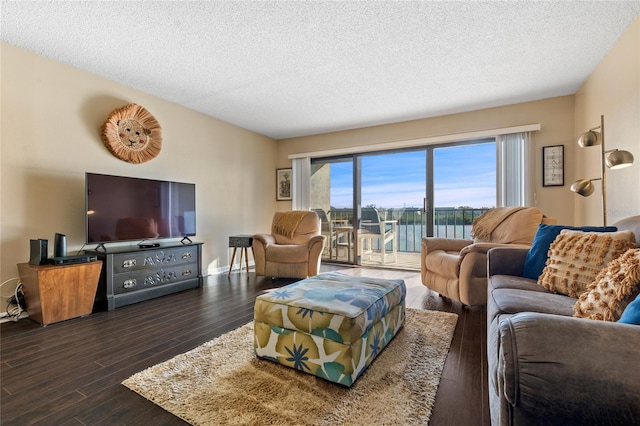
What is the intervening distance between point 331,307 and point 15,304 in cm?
287

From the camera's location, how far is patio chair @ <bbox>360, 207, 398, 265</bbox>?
15.7ft

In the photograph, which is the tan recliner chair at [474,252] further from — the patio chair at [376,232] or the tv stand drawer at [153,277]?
the tv stand drawer at [153,277]

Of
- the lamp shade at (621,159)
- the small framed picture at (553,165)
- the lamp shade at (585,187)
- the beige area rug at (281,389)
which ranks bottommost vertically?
the beige area rug at (281,389)

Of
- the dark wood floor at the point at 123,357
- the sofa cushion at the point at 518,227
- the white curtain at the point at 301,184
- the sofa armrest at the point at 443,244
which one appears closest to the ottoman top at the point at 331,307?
the dark wood floor at the point at 123,357

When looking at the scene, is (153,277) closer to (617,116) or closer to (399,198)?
(399,198)

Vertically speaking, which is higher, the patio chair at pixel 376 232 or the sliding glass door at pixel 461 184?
the sliding glass door at pixel 461 184

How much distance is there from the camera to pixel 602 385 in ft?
1.81

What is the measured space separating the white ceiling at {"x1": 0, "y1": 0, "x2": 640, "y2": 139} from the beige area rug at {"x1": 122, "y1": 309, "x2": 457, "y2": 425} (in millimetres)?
2354

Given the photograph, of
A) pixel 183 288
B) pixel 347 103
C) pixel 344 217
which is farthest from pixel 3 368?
pixel 344 217

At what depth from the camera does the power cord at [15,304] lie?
2.41 metres

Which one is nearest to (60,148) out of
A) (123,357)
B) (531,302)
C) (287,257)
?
(123,357)

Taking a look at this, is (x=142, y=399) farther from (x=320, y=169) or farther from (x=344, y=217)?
(x=320, y=169)

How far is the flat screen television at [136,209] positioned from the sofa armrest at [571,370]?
131 inches

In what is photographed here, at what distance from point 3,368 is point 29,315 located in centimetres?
102
